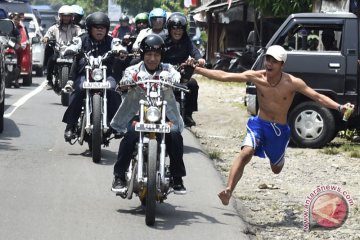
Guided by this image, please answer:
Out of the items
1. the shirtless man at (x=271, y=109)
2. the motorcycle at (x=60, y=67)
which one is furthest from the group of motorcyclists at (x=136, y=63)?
the shirtless man at (x=271, y=109)

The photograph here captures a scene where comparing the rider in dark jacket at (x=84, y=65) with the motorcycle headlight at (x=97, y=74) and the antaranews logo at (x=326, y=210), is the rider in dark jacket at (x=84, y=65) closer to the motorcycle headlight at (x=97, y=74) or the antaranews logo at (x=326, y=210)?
the motorcycle headlight at (x=97, y=74)

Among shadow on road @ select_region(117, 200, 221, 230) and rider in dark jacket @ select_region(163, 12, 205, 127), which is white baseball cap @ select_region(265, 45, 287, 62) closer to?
shadow on road @ select_region(117, 200, 221, 230)

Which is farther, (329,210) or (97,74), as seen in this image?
(97,74)

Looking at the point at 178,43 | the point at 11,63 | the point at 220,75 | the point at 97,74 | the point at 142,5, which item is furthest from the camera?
the point at 142,5

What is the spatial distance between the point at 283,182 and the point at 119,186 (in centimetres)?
337

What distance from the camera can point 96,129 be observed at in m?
11.8

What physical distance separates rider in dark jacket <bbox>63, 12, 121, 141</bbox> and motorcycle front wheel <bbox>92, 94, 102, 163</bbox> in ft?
1.04

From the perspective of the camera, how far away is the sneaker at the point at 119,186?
8.96m

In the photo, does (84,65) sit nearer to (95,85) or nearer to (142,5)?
(95,85)

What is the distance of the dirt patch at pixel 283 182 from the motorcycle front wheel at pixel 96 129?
1.53 metres

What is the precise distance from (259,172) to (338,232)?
359 cm

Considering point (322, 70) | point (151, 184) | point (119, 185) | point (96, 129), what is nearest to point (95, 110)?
point (96, 129)

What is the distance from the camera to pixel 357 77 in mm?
14758

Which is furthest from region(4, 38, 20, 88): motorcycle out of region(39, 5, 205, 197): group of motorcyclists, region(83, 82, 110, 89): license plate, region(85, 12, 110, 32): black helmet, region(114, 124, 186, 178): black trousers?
region(114, 124, 186, 178): black trousers
